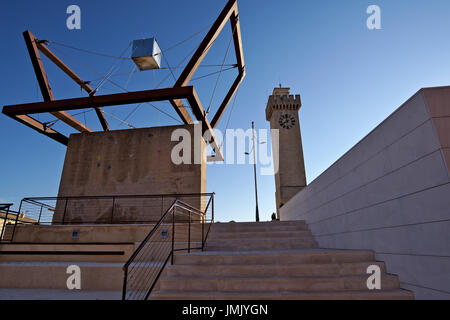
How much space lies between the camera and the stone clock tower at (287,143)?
26391 millimetres

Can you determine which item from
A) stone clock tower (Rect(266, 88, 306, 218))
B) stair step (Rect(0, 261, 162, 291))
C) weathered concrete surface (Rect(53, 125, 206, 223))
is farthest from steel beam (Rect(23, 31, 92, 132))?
stone clock tower (Rect(266, 88, 306, 218))

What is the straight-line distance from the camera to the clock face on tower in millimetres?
29969

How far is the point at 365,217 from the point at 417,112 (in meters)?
1.98

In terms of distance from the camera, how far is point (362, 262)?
3635 millimetres

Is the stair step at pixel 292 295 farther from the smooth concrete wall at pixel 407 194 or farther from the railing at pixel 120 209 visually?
the railing at pixel 120 209

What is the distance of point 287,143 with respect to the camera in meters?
28.7

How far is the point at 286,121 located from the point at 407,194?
93.0 ft

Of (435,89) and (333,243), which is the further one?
(333,243)

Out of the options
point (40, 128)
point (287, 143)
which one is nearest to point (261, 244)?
point (40, 128)

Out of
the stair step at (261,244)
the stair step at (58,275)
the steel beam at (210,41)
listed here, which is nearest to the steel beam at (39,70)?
the steel beam at (210,41)

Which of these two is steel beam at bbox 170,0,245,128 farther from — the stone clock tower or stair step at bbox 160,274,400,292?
the stone clock tower

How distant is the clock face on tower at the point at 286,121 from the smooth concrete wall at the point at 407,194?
2614 centimetres
